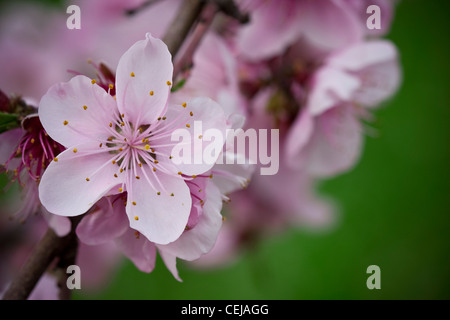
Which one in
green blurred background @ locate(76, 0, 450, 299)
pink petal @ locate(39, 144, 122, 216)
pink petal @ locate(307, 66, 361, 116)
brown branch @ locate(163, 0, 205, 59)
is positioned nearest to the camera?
pink petal @ locate(39, 144, 122, 216)

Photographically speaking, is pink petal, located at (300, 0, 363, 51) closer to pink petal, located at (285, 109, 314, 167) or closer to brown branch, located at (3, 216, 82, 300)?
pink petal, located at (285, 109, 314, 167)

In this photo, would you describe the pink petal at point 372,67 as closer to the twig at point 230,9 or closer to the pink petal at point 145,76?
the twig at point 230,9

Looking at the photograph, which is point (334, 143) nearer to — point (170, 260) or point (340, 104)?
point (340, 104)

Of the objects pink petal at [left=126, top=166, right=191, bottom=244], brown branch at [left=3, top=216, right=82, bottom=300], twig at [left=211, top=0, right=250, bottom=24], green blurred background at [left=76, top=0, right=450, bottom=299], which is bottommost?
green blurred background at [left=76, top=0, right=450, bottom=299]

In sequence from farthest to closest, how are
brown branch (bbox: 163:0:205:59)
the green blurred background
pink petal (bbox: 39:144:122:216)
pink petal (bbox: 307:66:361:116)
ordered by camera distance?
1. the green blurred background
2. pink petal (bbox: 307:66:361:116)
3. brown branch (bbox: 163:0:205:59)
4. pink petal (bbox: 39:144:122:216)

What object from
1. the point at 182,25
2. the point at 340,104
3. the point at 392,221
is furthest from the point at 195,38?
the point at 392,221

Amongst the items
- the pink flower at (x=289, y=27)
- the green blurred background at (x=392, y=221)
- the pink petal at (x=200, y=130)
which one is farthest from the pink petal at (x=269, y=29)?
the green blurred background at (x=392, y=221)

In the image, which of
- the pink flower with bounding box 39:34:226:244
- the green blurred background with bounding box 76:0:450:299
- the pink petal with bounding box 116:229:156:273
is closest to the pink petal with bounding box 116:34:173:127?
the pink flower with bounding box 39:34:226:244
